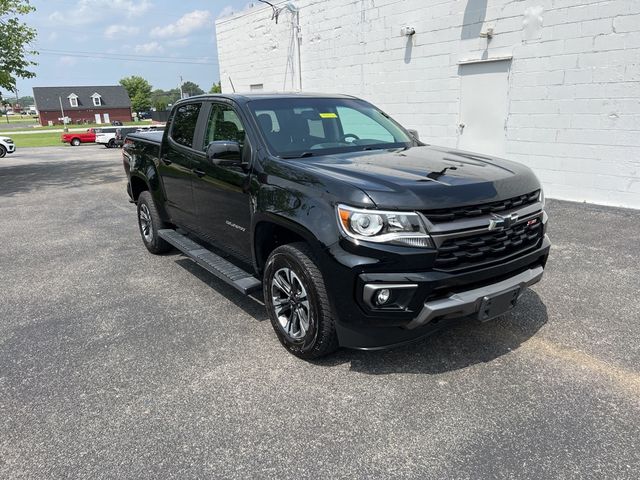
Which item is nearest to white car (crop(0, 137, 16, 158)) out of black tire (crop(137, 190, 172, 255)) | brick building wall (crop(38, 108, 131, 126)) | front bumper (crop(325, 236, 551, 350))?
black tire (crop(137, 190, 172, 255))

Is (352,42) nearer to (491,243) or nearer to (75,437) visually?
(491,243)

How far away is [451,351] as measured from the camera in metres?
3.49

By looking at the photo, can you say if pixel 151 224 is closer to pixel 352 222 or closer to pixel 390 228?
pixel 352 222

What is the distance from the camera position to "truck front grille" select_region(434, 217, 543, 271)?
2877 mm

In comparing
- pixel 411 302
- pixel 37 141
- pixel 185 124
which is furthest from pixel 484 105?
pixel 37 141

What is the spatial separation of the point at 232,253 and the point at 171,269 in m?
1.60

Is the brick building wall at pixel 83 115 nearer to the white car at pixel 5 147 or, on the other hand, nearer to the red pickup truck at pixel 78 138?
the red pickup truck at pixel 78 138

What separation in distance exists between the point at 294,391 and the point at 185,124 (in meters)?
3.17

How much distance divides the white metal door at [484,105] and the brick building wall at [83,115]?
90.3 m

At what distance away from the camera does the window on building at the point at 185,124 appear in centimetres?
480

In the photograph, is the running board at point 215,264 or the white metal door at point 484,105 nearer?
the running board at point 215,264

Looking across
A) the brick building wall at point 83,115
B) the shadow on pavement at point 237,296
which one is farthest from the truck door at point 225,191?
the brick building wall at point 83,115

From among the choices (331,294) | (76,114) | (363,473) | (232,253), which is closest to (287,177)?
(331,294)

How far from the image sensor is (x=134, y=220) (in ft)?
27.1
